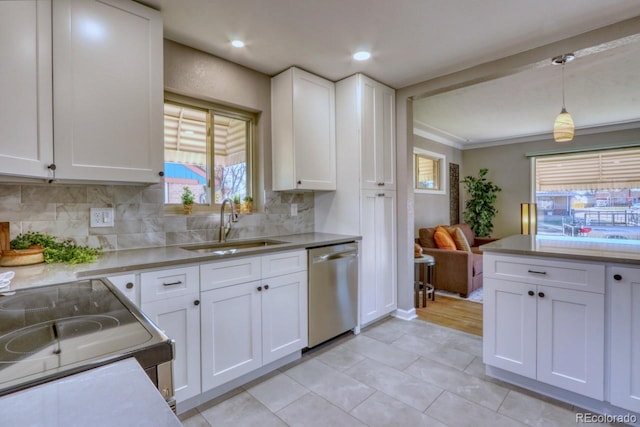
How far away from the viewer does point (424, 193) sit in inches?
210

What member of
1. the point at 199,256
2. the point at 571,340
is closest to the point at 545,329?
the point at 571,340

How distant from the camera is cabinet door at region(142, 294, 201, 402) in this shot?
173 centimetres

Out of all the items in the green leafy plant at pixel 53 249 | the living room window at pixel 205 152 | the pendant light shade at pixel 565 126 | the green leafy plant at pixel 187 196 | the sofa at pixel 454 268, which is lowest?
the sofa at pixel 454 268

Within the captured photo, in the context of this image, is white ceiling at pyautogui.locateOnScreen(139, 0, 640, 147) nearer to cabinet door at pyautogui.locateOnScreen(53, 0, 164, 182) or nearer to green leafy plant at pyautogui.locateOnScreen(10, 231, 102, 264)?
cabinet door at pyautogui.locateOnScreen(53, 0, 164, 182)

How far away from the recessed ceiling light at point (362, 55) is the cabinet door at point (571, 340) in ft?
6.68

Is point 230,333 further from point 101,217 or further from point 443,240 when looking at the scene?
point 443,240

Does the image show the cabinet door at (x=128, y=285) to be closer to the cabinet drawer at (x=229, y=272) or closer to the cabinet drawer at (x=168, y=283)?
the cabinet drawer at (x=168, y=283)

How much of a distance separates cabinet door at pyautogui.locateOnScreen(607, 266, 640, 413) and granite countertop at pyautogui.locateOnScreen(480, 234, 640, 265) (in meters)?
0.08

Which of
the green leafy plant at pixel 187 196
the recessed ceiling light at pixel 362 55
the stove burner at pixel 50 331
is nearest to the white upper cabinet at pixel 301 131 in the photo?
the recessed ceiling light at pixel 362 55

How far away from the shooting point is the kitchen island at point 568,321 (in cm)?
166

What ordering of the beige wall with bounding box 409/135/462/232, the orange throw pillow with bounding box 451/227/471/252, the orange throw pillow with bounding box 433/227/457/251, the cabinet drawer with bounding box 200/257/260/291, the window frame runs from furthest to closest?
the window frame, the beige wall with bounding box 409/135/462/232, the orange throw pillow with bounding box 451/227/471/252, the orange throw pillow with bounding box 433/227/457/251, the cabinet drawer with bounding box 200/257/260/291

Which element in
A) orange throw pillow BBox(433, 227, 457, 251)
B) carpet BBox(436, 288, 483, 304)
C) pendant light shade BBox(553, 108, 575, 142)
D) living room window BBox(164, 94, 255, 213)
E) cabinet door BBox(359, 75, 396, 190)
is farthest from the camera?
orange throw pillow BBox(433, 227, 457, 251)

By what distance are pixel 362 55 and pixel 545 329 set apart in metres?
2.28

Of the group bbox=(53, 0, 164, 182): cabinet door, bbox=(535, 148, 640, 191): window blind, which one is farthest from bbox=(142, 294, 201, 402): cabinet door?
bbox=(535, 148, 640, 191): window blind
